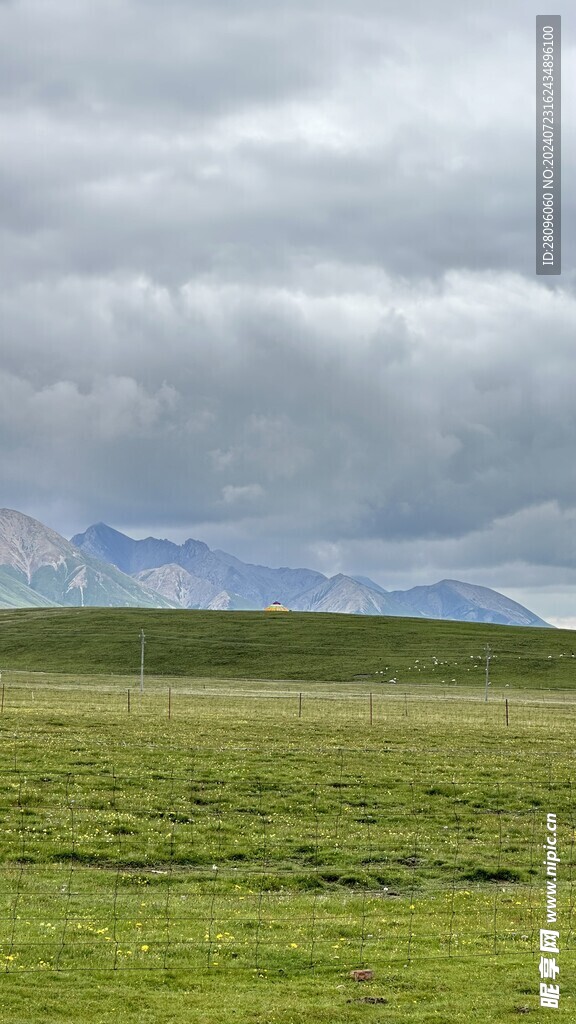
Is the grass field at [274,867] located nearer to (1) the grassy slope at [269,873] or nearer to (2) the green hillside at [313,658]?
(1) the grassy slope at [269,873]

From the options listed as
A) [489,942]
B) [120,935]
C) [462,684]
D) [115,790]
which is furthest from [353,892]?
[462,684]

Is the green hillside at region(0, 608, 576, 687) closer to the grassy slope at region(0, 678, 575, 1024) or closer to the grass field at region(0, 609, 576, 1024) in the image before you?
the grass field at region(0, 609, 576, 1024)

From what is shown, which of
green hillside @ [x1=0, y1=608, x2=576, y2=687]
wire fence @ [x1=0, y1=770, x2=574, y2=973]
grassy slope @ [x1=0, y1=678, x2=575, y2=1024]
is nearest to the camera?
grassy slope @ [x1=0, y1=678, x2=575, y2=1024]

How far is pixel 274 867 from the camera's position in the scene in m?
29.8

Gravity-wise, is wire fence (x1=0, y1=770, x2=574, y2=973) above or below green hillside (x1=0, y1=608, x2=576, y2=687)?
below

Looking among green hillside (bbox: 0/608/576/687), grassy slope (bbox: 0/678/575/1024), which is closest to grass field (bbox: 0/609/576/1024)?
grassy slope (bbox: 0/678/575/1024)

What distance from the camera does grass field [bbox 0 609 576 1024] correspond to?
59.0 ft

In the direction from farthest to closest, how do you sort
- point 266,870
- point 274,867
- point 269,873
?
point 274,867
point 266,870
point 269,873

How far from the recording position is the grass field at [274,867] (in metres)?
18.0

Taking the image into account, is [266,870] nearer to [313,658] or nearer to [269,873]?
[269,873]

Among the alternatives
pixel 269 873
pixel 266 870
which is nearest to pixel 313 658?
pixel 266 870

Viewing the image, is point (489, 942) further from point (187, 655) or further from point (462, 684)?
point (187, 655)

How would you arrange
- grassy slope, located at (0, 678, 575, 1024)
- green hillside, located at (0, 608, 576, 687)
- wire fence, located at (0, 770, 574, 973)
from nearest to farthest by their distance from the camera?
grassy slope, located at (0, 678, 575, 1024), wire fence, located at (0, 770, 574, 973), green hillside, located at (0, 608, 576, 687)

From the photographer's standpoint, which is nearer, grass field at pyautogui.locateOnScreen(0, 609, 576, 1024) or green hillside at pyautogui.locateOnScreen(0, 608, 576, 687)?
grass field at pyautogui.locateOnScreen(0, 609, 576, 1024)
